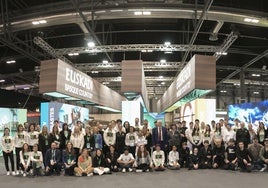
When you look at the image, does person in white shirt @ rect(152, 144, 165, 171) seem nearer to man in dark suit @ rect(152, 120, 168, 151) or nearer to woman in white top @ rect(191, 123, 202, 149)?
man in dark suit @ rect(152, 120, 168, 151)

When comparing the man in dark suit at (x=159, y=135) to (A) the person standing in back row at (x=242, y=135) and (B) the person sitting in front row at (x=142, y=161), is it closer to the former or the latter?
(B) the person sitting in front row at (x=142, y=161)

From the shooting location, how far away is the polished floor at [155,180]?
22.6 ft

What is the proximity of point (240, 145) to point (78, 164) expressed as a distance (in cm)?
458

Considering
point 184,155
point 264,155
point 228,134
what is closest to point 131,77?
point 184,155

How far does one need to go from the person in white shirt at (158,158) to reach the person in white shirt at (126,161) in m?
0.64

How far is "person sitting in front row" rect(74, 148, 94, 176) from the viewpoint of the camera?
8.18m

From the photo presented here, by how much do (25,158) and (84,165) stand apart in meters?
1.67

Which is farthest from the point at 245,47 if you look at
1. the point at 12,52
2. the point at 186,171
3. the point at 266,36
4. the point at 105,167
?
the point at 12,52

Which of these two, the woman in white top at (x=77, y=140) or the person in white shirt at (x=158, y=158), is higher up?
the woman in white top at (x=77, y=140)

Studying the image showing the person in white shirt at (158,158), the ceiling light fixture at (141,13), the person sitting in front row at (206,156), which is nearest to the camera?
the person in white shirt at (158,158)

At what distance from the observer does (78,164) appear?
833cm

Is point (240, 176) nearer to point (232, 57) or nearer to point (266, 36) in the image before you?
point (266, 36)

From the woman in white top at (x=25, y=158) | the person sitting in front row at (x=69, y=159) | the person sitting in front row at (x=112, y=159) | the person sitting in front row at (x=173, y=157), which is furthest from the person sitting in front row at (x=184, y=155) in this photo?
the woman in white top at (x=25, y=158)

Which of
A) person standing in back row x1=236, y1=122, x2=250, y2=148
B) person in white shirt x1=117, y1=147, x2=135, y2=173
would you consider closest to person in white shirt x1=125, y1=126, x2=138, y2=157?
person in white shirt x1=117, y1=147, x2=135, y2=173
